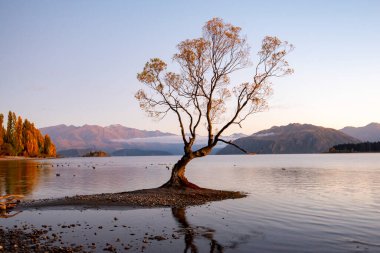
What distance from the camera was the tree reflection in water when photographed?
74.8 ft

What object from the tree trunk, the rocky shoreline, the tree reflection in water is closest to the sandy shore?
the rocky shoreline

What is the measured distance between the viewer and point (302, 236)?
26.0 m

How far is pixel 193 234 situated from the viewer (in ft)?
87.4

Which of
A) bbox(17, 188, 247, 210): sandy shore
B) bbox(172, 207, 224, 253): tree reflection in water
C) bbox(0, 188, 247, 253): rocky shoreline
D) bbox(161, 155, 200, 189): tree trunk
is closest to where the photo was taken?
bbox(0, 188, 247, 253): rocky shoreline

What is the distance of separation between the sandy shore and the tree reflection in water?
23.1ft

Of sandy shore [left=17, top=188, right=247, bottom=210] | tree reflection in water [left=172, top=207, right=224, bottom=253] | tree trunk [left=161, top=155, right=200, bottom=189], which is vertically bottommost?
tree reflection in water [left=172, top=207, right=224, bottom=253]

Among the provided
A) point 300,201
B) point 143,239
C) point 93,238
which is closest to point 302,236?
point 143,239

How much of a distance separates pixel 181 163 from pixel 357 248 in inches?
1187

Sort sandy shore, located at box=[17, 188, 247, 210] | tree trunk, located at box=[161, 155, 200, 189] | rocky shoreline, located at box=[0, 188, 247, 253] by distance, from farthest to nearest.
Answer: tree trunk, located at box=[161, 155, 200, 189]
sandy shore, located at box=[17, 188, 247, 210]
rocky shoreline, located at box=[0, 188, 247, 253]

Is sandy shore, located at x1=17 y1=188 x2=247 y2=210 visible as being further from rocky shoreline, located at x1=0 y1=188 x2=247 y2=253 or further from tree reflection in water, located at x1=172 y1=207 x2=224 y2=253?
tree reflection in water, located at x1=172 y1=207 x2=224 y2=253

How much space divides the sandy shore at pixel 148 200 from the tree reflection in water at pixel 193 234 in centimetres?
703

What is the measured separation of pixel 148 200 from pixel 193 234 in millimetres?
16406

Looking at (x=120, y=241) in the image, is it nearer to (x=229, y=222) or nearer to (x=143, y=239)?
(x=143, y=239)

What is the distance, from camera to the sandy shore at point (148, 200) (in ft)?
133
